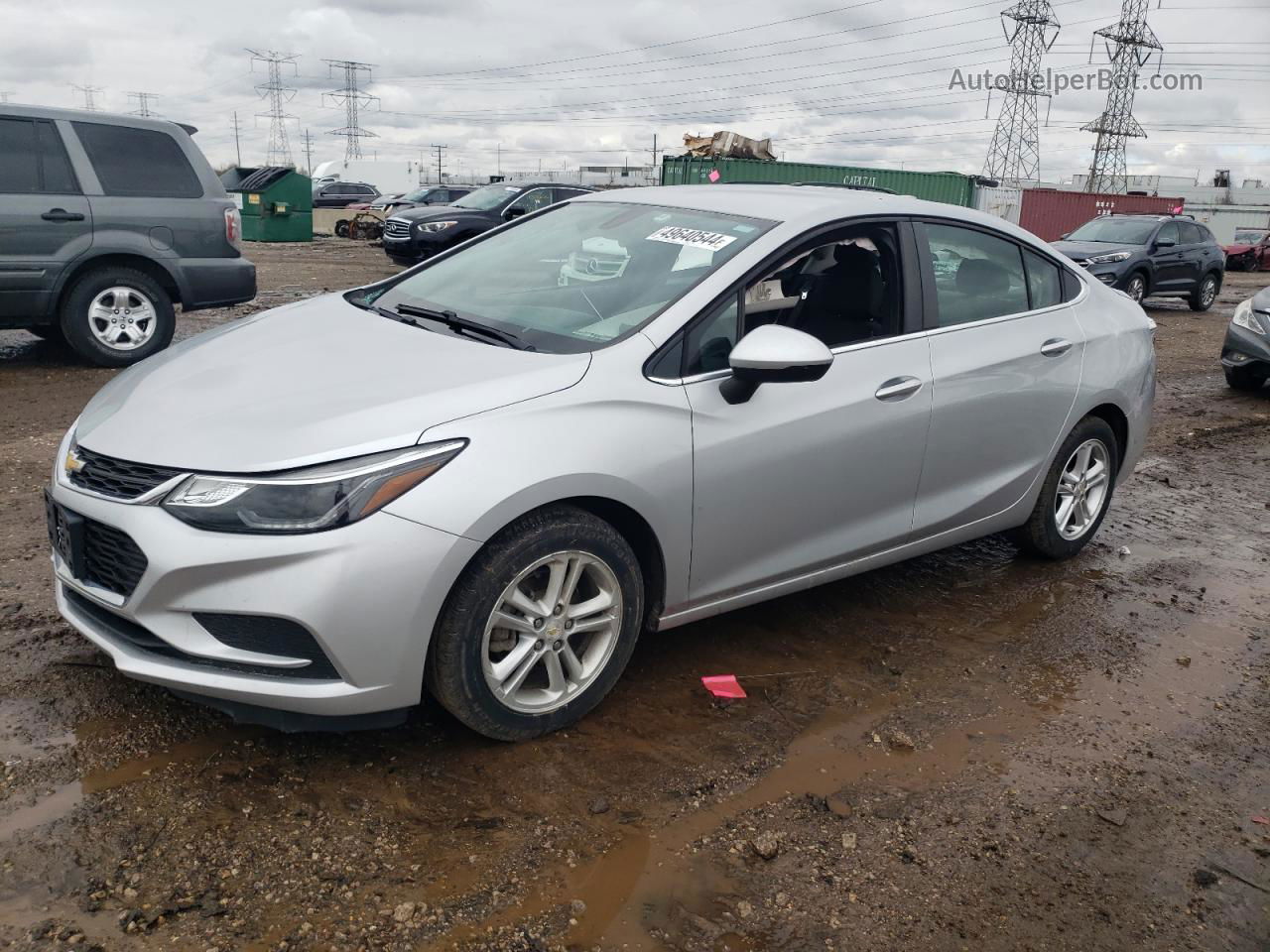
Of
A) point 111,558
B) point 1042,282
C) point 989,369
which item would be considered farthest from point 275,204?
point 111,558

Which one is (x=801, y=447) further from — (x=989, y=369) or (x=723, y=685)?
(x=989, y=369)

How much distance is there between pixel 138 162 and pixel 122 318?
1190mm

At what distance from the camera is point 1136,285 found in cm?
1688

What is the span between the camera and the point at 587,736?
3.34 meters

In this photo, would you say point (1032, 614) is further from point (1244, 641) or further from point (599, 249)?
point (599, 249)

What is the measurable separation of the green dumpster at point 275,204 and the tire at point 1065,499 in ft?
75.5

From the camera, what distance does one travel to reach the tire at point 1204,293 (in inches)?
711

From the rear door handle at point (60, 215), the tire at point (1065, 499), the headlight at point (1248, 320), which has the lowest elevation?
the tire at point (1065, 499)

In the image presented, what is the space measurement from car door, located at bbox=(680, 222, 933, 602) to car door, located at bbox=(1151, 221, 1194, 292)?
1480 centimetres

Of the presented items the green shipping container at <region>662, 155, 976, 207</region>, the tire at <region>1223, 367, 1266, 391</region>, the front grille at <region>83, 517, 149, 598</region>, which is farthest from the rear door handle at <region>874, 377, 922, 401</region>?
the green shipping container at <region>662, 155, 976, 207</region>

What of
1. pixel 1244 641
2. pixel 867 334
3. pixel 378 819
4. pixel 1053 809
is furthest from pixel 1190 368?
pixel 378 819

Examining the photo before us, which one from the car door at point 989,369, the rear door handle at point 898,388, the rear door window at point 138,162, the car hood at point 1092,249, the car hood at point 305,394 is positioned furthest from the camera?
the car hood at point 1092,249

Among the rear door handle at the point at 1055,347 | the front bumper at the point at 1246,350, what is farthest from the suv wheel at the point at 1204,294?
the rear door handle at the point at 1055,347

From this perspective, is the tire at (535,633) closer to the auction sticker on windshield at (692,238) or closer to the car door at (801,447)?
the car door at (801,447)
